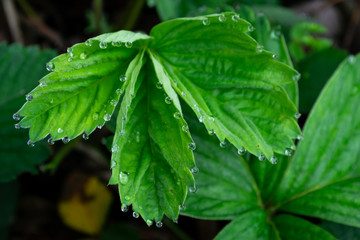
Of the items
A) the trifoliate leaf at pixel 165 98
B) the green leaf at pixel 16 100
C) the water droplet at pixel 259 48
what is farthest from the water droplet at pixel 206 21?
the green leaf at pixel 16 100

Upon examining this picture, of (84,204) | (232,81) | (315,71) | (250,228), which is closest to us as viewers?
(232,81)

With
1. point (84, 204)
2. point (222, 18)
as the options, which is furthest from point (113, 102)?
point (84, 204)

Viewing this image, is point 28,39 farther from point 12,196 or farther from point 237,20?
point 237,20

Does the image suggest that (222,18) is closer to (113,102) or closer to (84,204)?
(113,102)

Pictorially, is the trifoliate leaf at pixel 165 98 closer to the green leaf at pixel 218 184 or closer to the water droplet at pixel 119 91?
the water droplet at pixel 119 91

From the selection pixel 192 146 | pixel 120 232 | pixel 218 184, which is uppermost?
pixel 192 146

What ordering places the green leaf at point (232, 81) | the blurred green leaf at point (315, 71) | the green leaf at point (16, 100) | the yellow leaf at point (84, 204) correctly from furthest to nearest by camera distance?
the yellow leaf at point (84, 204) < the blurred green leaf at point (315, 71) < the green leaf at point (16, 100) < the green leaf at point (232, 81)

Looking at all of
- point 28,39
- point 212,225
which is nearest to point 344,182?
point 212,225

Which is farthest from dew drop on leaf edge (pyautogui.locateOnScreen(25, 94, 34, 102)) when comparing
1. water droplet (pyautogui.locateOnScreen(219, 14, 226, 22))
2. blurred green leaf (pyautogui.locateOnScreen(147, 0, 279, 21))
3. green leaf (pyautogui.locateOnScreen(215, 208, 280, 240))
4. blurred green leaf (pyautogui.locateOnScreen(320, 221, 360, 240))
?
blurred green leaf (pyautogui.locateOnScreen(320, 221, 360, 240))

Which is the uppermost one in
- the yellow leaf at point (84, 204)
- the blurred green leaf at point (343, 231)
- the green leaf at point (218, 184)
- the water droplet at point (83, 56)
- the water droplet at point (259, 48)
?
the water droplet at point (83, 56)
